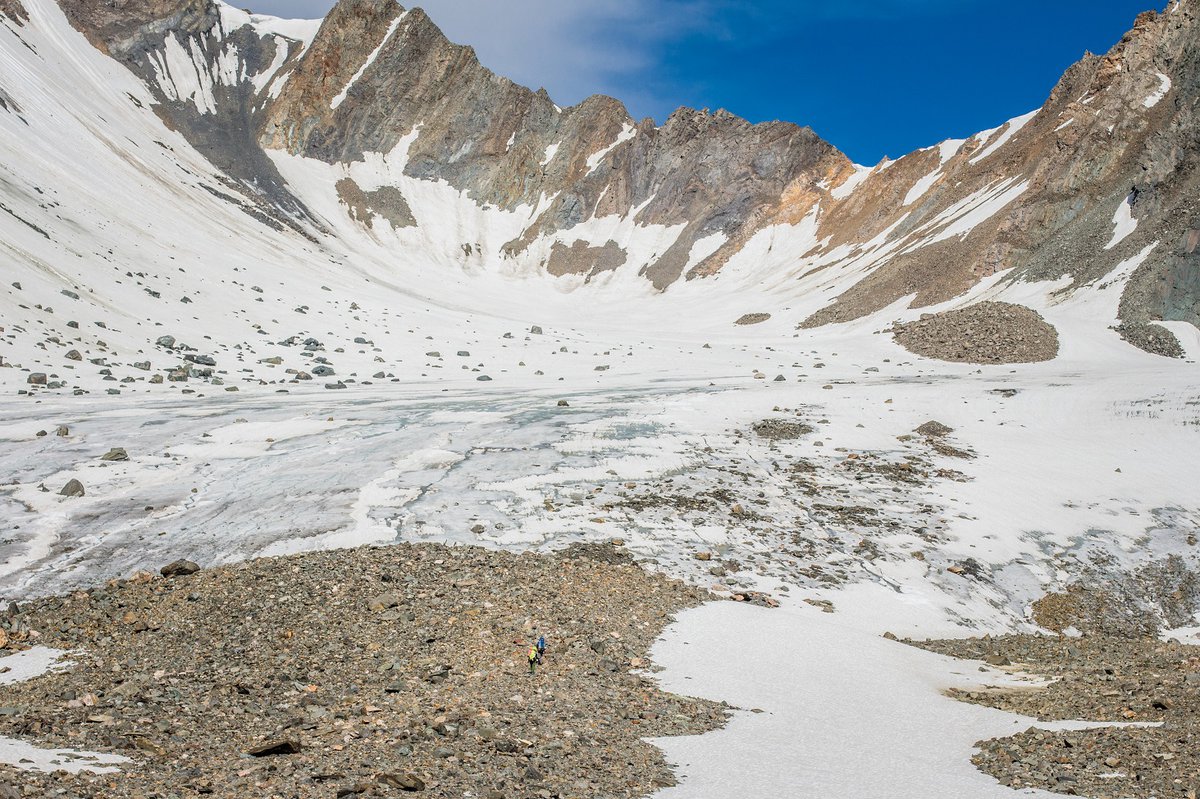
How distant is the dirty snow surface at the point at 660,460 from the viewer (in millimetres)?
12070

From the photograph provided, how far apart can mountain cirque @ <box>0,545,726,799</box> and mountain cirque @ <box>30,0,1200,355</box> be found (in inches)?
2044

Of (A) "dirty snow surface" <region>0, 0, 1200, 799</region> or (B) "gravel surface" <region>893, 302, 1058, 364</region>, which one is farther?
(B) "gravel surface" <region>893, 302, 1058, 364</region>

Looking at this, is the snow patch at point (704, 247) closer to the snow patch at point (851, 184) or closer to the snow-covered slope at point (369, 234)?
the snow-covered slope at point (369, 234)

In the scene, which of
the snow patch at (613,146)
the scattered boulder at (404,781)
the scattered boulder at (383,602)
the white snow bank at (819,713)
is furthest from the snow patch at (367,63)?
the scattered boulder at (404,781)

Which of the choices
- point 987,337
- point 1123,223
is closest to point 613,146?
point 1123,223

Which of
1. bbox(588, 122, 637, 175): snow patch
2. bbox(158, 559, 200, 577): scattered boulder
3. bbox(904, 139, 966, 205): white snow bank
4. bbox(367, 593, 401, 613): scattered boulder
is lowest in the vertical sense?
bbox(158, 559, 200, 577): scattered boulder

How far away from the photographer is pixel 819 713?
9508mm

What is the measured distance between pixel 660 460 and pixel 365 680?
43.0 ft

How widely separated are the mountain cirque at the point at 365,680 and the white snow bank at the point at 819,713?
1.61 ft

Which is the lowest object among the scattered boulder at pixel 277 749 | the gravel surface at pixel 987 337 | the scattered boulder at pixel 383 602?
the scattered boulder at pixel 383 602

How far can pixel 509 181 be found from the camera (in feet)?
389

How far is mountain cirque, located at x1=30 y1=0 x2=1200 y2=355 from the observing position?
6100 cm

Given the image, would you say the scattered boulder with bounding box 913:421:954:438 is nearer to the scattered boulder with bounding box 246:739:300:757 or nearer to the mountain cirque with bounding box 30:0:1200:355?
the scattered boulder with bounding box 246:739:300:757

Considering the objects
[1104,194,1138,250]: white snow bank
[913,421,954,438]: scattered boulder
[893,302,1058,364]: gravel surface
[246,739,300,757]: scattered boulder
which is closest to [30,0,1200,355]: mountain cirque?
[1104,194,1138,250]: white snow bank
